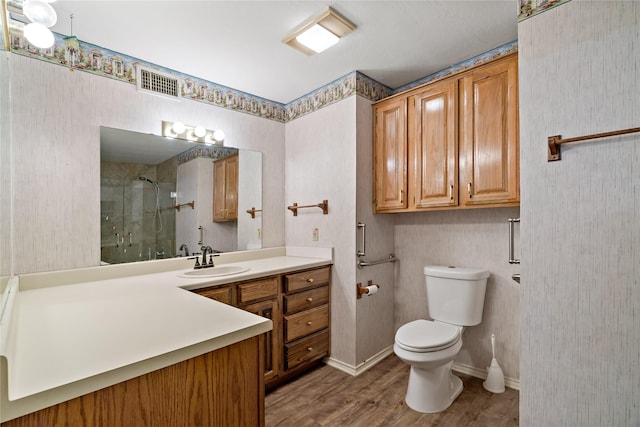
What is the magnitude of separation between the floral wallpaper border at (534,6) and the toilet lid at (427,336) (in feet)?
5.87

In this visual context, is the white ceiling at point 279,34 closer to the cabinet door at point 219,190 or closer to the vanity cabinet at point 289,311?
the cabinet door at point 219,190

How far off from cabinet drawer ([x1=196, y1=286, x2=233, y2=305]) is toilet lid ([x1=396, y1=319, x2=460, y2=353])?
1.11 metres

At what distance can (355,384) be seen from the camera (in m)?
2.20

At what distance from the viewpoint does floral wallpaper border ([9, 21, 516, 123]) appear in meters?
1.79

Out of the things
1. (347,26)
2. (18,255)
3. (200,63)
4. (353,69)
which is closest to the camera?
(18,255)

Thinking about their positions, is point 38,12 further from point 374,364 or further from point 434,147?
point 374,364

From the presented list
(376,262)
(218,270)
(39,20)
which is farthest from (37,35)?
(376,262)

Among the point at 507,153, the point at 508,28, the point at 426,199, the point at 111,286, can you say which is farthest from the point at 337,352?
the point at 508,28

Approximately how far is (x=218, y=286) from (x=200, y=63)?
159 cm

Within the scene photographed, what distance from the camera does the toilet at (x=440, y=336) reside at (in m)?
1.84

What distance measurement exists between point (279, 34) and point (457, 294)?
2.11 m

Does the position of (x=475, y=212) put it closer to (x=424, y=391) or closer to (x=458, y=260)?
(x=458, y=260)

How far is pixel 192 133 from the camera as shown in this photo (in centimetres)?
239

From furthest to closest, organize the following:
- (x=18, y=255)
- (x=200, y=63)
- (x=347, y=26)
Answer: (x=200, y=63) → (x=347, y=26) → (x=18, y=255)
